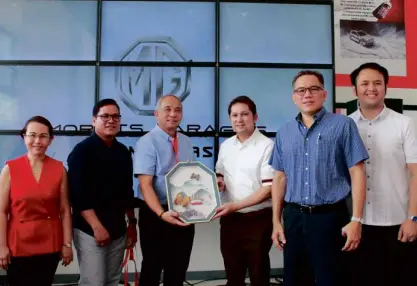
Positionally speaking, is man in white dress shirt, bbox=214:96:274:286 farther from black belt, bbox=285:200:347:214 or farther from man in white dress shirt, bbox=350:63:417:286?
man in white dress shirt, bbox=350:63:417:286

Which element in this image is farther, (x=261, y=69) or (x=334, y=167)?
(x=261, y=69)

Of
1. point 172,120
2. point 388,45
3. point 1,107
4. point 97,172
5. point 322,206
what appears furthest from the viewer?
point 388,45

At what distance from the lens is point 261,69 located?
3.45m

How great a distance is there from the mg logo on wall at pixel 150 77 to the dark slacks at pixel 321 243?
1.92 meters

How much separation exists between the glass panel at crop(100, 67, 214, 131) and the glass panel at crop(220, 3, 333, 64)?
1.36 feet

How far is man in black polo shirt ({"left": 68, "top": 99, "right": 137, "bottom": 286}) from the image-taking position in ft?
6.48

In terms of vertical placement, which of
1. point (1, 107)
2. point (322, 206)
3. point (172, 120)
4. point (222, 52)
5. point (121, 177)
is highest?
point (222, 52)

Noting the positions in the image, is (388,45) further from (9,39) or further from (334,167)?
(9,39)

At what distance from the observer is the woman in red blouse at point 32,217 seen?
189 cm

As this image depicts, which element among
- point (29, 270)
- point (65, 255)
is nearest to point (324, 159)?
point (65, 255)

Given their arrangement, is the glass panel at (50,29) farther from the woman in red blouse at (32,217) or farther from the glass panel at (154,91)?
the woman in red blouse at (32,217)

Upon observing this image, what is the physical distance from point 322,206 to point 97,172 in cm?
124

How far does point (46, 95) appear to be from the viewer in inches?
130

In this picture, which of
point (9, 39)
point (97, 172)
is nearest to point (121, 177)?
point (97, 172)
